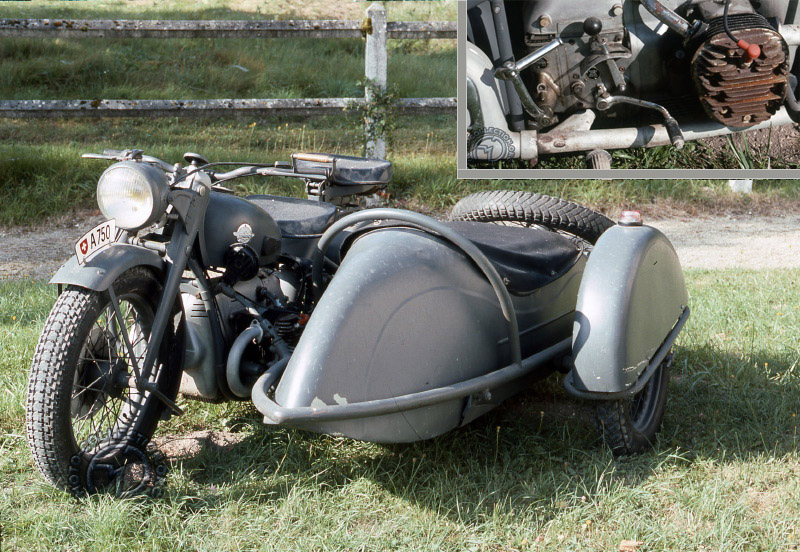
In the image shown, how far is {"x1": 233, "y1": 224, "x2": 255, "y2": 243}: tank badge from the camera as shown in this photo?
2.89 meters

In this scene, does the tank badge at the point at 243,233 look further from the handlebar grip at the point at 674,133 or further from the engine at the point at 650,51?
the handlebar grip at the point at 674,133

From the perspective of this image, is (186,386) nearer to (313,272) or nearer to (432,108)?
(313,272)

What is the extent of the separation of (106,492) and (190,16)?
11.9 meters

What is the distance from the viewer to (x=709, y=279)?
A: 5688 millimetres

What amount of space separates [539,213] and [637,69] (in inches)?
92.9

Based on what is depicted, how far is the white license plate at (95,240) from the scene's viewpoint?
2.64 metres

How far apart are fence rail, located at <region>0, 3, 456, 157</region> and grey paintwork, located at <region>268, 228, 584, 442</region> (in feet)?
14.7

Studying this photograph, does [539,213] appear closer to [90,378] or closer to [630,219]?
[630,219]

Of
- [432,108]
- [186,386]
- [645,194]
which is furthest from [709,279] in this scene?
[186,386]

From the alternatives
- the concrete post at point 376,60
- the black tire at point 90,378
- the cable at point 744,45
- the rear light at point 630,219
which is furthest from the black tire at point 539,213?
the concrete post at point 376,60

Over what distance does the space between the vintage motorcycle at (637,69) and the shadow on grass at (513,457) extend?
2.50m

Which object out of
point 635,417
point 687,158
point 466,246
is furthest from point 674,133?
point 466,246

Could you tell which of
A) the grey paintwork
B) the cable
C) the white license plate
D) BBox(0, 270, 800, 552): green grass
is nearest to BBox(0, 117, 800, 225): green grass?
the cable

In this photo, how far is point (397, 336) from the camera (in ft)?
8.20
